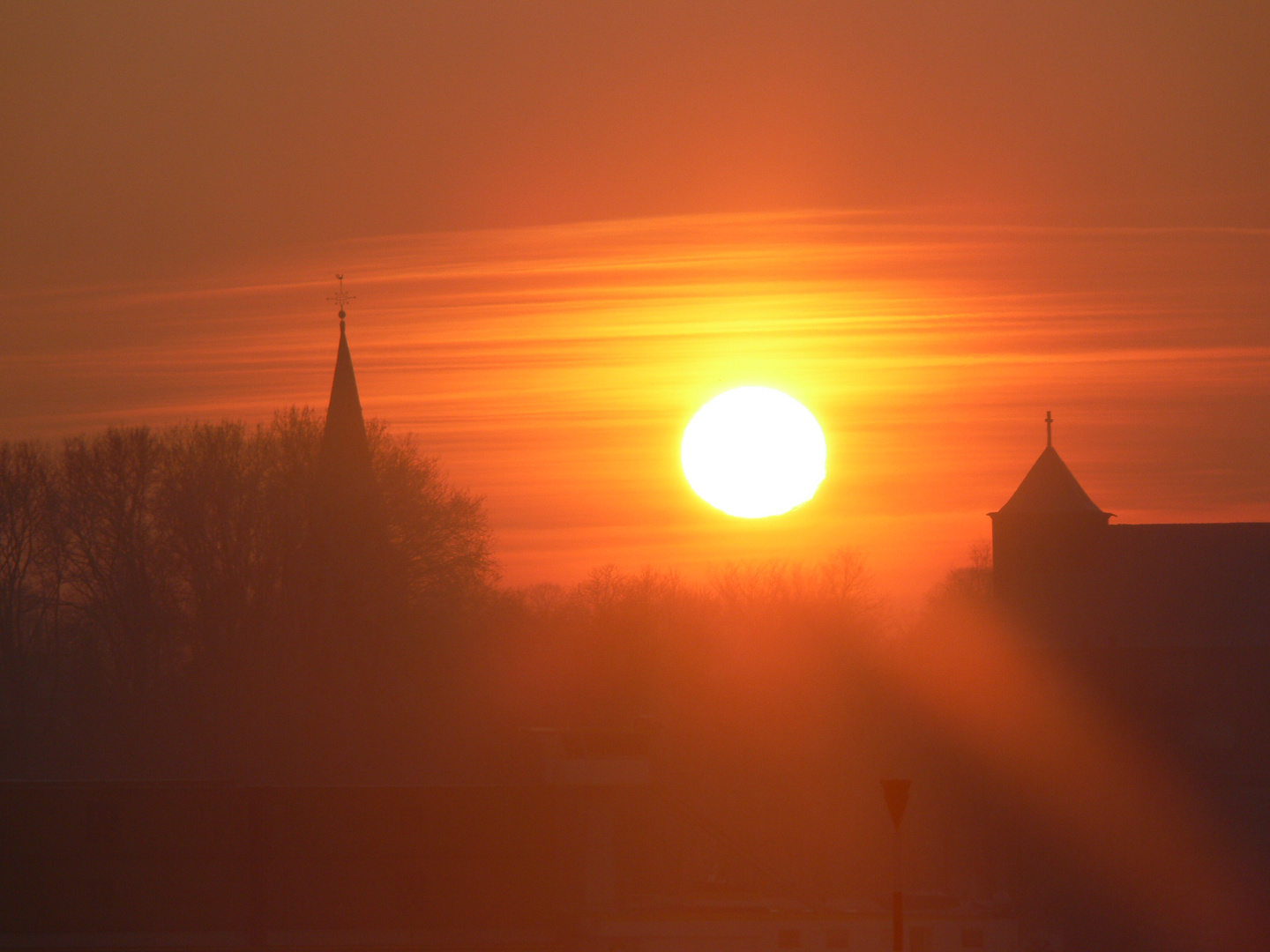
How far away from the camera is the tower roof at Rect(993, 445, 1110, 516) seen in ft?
182

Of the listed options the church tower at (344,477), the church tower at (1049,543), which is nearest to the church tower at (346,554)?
the church tower at (344,477)

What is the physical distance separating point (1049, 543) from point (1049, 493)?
1937 millimetres

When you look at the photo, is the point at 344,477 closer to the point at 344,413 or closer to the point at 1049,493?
the point at 344,413

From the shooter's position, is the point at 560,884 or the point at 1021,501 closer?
the point at 560,884

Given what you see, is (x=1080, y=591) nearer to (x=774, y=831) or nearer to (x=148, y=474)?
(x=774, y=831)

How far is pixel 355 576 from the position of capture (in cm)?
5097

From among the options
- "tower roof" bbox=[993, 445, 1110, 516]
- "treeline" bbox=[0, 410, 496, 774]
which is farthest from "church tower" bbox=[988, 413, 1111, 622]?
"treeline" bbox=[0, 410, 496, 774]

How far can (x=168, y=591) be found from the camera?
168ft

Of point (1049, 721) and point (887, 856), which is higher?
point (1049, 721)

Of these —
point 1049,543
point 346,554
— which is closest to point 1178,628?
point 1049,543

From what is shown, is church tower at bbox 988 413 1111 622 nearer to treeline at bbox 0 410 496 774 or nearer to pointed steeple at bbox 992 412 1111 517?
pointed steeple at bbox 992 412 1111 517

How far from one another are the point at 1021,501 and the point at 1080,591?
3.99m

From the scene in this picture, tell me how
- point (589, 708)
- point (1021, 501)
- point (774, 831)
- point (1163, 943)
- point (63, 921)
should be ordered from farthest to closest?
point (589, 708), point (1021, 501), point (774, 831), point (1163, 943), point (63, 921)

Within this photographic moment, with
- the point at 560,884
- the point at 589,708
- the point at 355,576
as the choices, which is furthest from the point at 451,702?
the point at 560,884
